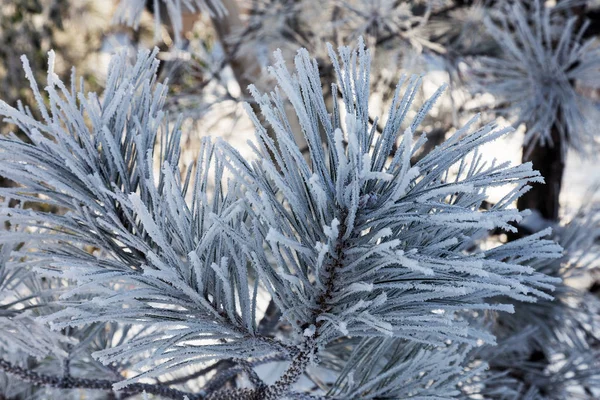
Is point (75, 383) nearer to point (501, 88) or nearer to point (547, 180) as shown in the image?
point (501, 88)

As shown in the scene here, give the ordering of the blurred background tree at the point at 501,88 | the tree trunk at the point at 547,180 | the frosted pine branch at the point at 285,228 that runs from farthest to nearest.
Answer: the tree trunk at the point at 547,180, the blurred background tree at the point at 501,88, the frosted pine branch at the point at 285,228

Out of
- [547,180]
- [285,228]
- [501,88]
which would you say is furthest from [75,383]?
[547,180]

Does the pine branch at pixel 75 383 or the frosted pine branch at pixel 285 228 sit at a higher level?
the frosted pine branch at pixel 285 228

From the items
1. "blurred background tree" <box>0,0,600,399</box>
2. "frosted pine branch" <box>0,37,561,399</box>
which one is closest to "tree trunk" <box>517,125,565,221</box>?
"blurred background tree" <box>0,0,600,399</box>

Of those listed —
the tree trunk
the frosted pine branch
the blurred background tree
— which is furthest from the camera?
the tree trunk

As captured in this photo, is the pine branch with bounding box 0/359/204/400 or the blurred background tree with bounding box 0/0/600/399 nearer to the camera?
the pine branch with bounding box 0/359/204/400

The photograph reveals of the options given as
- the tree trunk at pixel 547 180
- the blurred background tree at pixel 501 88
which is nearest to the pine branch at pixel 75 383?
the blurred background tree at pixel 501 88

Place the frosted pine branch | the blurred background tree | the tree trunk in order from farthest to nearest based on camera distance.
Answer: the tree trunk < the blurred background tree < the frosted pine branch

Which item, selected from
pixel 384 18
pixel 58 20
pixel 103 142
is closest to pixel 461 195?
pixel 103 142

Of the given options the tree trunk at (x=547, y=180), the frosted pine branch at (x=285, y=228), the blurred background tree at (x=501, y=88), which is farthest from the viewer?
the tree trunk at (x=547, y=180)

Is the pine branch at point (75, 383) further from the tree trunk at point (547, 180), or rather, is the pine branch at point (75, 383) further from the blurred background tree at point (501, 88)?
the tree trunk at point (547, 180)

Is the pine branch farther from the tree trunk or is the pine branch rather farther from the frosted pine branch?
the tree trunk

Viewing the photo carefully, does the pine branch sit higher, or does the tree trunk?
the tree trunk

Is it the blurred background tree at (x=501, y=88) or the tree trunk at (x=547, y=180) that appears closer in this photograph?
the blurred background tree at (x=501, y=88)
